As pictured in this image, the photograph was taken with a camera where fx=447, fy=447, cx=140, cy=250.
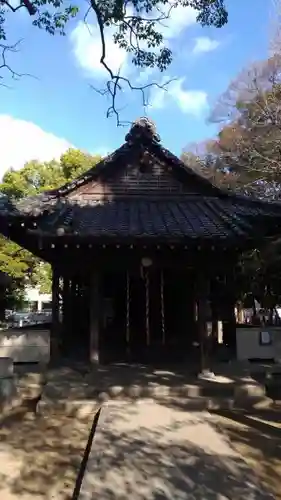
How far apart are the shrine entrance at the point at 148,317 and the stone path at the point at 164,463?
4.69 m

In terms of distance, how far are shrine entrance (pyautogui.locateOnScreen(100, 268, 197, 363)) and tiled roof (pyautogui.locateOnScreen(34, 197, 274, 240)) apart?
Result: 1757 millimetres

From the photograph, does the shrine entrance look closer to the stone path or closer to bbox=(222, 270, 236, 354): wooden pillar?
bbox=(222, 270, 236, 354): wooden pillar

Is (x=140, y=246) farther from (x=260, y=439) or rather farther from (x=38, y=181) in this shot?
(x=38, y=181)

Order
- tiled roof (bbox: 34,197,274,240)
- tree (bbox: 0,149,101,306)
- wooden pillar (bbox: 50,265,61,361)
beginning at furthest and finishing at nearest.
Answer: tree (bbox: 0,149,101,306) → wooden pillar (bbox: 50,265,61,361) → tiled roof (bbox: 34,197,274,240)

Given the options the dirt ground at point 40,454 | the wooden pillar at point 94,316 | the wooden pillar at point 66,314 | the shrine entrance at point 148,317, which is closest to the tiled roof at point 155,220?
the wooden pillar at point 94,316

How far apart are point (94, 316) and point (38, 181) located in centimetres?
2423

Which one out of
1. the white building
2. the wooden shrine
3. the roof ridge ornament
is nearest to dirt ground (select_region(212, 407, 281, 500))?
the wooden shrine

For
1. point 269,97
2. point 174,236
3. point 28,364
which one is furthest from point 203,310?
point 269,97

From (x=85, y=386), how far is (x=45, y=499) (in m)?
4.11

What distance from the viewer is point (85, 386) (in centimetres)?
909

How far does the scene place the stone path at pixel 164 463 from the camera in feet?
15.0

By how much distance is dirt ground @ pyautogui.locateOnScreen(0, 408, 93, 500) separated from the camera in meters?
5.26

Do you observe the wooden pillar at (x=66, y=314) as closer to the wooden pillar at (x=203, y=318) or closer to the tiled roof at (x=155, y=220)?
the tiled roof at (x=155, y=220)

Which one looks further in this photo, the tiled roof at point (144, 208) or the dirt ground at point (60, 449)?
the tiled roof at point (144, 208)
